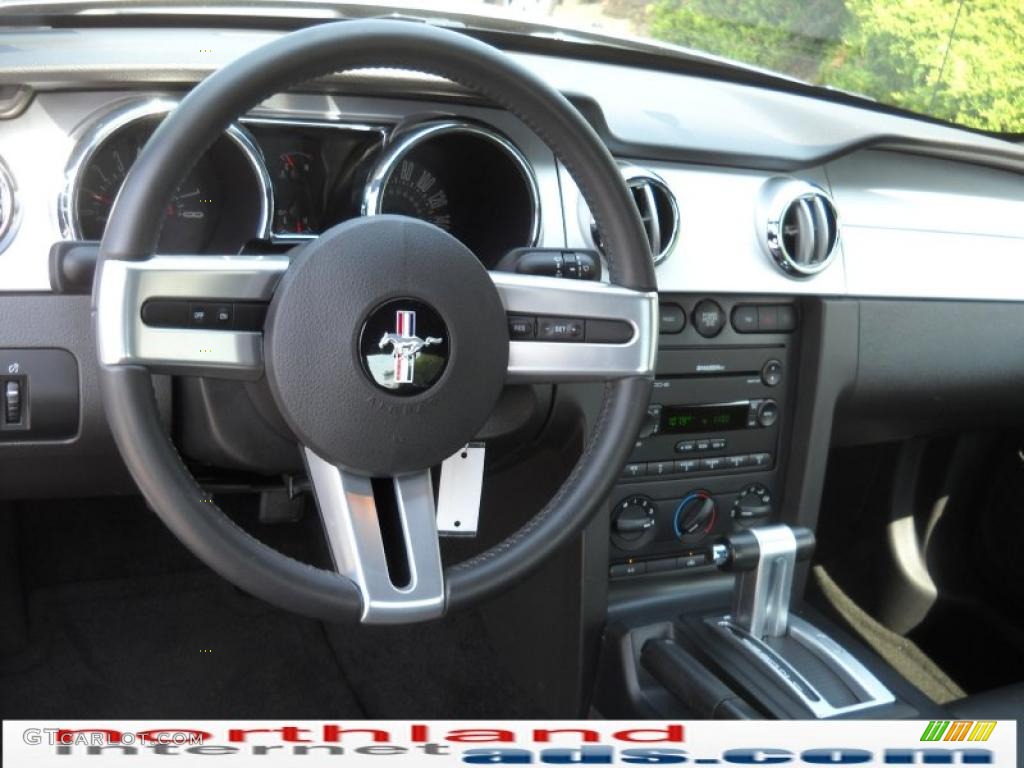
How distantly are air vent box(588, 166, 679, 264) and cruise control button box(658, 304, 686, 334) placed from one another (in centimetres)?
10

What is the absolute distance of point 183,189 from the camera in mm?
1438

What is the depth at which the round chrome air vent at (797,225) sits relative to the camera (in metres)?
1.71

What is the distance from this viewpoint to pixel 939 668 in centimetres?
228

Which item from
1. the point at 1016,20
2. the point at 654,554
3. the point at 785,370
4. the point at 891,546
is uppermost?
the point at 1016,20

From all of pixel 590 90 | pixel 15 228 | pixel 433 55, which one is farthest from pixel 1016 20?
pixel 15 228

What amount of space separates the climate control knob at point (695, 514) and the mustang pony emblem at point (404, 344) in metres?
0.81

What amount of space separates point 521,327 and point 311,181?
0.43 metres

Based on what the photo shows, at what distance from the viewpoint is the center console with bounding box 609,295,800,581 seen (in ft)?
5.73

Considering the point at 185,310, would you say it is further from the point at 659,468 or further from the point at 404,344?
the point at 659,468

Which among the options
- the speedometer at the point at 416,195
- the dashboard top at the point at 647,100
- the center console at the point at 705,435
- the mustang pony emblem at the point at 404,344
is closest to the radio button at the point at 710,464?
the center console at the point at 705,435

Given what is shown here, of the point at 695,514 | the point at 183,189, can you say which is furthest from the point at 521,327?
the point at 695,514

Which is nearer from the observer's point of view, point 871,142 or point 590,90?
point 590,90

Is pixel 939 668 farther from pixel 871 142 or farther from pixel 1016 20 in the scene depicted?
pixel 1016 20
